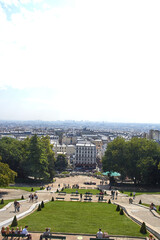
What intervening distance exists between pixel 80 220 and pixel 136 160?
33.4 metres

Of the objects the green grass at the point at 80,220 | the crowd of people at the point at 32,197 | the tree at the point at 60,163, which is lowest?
the tree at the point at 60,163

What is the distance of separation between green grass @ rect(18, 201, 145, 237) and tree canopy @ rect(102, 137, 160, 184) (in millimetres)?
23678

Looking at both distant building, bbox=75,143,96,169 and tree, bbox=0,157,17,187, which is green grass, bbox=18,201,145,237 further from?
distant building, bbox=75,143,96,169

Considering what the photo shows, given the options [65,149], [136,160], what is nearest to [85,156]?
[65,149]

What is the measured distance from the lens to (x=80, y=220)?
22.5 metres

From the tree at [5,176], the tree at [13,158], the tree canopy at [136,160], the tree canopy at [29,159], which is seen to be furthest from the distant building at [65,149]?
the tree at [5,176]

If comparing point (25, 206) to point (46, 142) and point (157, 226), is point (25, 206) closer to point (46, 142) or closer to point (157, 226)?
point (157, 226)

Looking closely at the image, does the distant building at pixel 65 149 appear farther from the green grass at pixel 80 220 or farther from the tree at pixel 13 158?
the green grass at pixel 80 220

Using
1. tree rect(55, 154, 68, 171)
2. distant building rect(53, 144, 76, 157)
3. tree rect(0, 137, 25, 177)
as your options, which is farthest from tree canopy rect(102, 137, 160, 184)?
distant building rect(53, 144, 76, 157)

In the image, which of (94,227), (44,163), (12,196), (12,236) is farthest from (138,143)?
(12,236)

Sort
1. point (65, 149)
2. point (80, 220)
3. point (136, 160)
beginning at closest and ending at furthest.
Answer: point (80, 220) < point (136, 160) < point (65, 149)

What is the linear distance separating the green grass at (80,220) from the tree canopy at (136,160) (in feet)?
77.7

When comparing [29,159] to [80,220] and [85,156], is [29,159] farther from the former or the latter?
[85,156]

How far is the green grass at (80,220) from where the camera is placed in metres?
19.7
